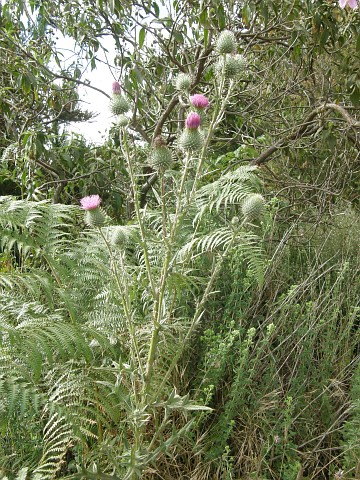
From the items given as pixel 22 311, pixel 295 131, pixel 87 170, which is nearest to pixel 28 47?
pixel 87 170

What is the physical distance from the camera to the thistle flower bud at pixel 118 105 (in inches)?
88.7

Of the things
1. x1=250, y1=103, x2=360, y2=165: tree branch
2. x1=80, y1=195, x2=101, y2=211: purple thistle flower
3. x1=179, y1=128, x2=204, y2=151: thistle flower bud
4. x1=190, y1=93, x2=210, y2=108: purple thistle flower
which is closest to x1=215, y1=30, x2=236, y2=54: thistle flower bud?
x1=190, y1=93, x2=210, y2=108: purple thistle flower

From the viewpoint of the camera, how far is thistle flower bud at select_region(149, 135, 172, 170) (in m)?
2.06

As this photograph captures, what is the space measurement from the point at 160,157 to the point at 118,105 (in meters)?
0.34

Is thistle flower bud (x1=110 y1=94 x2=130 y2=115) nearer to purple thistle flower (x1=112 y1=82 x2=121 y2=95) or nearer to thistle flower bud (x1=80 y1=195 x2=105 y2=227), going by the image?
purple thistle flower (x1=112 y1=82 x2=121 y2=95)

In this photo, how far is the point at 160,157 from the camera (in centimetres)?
207

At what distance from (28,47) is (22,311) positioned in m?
3.38

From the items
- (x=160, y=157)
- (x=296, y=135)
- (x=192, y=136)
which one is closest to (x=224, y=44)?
(x=192, y=136)

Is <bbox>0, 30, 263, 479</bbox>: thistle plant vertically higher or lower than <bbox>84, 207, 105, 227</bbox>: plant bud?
lower

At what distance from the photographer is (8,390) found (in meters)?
2.09

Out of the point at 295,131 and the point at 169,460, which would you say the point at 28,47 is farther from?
the point at 169,460

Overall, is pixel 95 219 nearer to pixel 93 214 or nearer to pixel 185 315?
pixel 93 214

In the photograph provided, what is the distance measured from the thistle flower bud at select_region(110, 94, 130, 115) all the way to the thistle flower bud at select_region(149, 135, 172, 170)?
0.27 metres

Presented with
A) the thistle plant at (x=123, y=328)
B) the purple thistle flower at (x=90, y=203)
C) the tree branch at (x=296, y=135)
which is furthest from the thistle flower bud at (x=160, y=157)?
A: the tree branch at (x=296, y=135)
